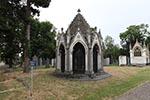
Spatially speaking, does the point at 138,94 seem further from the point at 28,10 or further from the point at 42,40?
the point at 42,40

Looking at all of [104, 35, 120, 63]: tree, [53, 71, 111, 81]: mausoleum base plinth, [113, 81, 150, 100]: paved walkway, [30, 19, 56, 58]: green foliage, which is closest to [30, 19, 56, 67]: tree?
[30, 19, 56, 58]: green foliage

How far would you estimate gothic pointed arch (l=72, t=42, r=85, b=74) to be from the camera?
1024 inches

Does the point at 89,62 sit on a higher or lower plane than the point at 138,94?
higher

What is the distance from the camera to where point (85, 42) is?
26.0 metres

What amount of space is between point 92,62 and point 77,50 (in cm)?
205

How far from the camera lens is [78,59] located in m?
26.4

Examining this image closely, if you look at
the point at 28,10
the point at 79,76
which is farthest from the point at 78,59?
the point at 28,10

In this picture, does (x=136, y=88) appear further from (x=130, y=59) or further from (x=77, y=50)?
(x=130, y=59)

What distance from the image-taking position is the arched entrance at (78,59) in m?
26.0

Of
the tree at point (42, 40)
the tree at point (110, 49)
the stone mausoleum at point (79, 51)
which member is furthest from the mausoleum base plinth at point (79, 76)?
the tree at point (110, 49)

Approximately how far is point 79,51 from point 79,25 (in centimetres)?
290

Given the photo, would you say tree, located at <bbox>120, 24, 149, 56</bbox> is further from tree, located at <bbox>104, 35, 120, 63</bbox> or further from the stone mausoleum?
the stone mausoleum

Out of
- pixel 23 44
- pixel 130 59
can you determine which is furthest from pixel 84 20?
pixel 130 59

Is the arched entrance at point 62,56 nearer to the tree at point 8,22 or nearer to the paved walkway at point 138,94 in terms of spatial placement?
the tree at point 8,22
